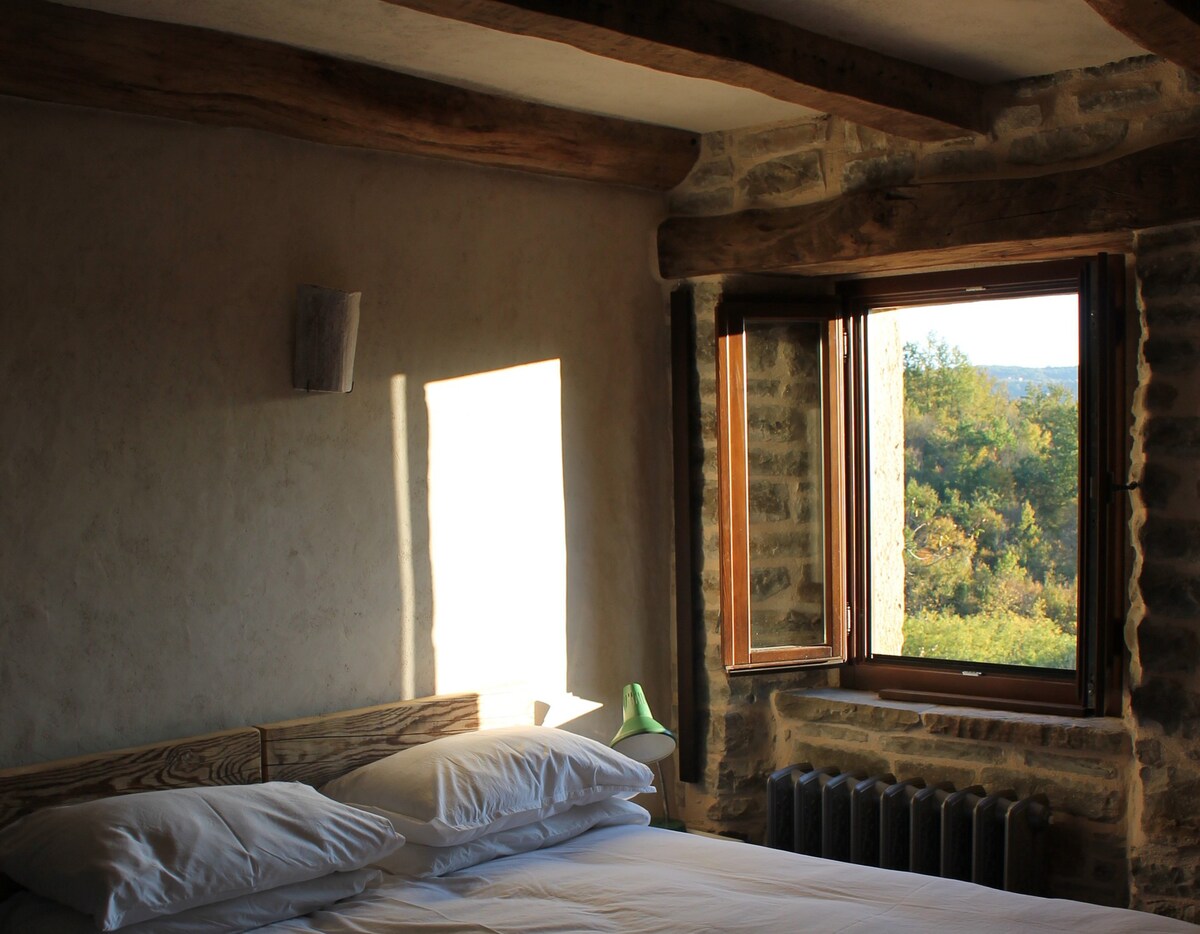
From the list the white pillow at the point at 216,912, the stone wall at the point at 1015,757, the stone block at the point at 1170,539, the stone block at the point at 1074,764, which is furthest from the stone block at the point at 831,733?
the white pillow at the point at 216,912

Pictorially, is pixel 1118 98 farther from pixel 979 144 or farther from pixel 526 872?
pixel 526 872

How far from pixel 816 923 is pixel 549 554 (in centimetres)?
167

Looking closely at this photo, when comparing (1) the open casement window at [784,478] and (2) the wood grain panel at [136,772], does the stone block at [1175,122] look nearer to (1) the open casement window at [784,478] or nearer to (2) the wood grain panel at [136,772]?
(1) the open casement window at [784,478]

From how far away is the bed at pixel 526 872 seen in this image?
248cm

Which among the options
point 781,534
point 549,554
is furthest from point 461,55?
point 781,534

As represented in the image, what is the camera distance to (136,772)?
281 cm

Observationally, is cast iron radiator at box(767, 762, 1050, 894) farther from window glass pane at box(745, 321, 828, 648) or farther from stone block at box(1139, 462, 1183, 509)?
stone block at box(1139, 462, 1183, 509)

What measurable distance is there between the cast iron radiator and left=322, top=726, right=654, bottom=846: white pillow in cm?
69

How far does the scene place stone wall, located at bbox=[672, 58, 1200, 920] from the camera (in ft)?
10.6

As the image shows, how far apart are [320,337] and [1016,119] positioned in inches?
82.2

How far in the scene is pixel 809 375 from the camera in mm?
4117

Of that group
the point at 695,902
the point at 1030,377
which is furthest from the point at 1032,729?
the point at 695,902

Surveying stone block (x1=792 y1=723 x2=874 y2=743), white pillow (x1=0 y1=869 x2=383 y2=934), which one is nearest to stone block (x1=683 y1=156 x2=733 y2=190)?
stone block (x1=792 y1=723 x2=874 y2=743)

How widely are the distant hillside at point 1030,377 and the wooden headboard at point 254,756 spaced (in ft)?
6.20
